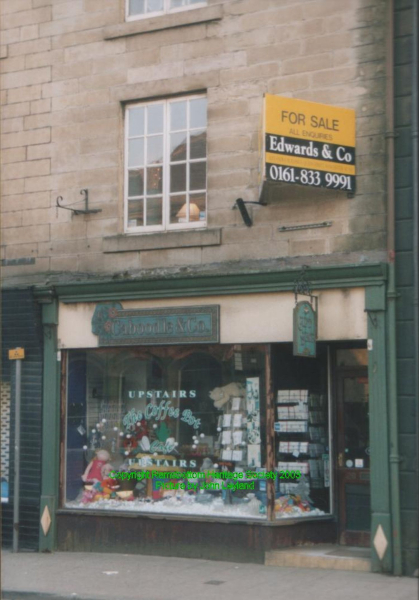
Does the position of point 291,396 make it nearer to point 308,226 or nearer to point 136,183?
point 308,226

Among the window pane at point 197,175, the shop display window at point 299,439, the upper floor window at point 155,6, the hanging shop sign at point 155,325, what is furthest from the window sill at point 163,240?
the upper floor window at point 155,6

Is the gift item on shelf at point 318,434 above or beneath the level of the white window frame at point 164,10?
beneath

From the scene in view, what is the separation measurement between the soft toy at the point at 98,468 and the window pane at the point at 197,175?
12.7 feet

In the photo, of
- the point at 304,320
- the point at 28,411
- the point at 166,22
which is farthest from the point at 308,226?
the point at 28,411

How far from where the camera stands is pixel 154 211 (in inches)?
531

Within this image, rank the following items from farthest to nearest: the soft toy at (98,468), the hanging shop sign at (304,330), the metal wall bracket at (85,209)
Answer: the metal wall bracket at (85,209) → the soft toy at (98,468) → the hanging shop sign at (304,330)

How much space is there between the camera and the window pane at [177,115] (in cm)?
1337

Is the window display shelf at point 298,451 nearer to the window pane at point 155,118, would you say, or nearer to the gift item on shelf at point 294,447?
the gift item on shelf at point 294,447

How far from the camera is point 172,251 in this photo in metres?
13.1

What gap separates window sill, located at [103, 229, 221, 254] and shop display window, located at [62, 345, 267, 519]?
137 centimetres

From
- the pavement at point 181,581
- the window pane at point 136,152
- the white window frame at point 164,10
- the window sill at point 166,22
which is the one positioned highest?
the white window frame at point 164,10

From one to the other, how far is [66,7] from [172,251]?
406 centimetres

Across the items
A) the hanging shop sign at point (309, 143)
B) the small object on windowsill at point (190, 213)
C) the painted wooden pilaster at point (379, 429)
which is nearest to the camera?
the painted wooden pilaster at point (379, 429)

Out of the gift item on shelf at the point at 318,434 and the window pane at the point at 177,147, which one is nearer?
the gift item on shelf at the point at 318,434
